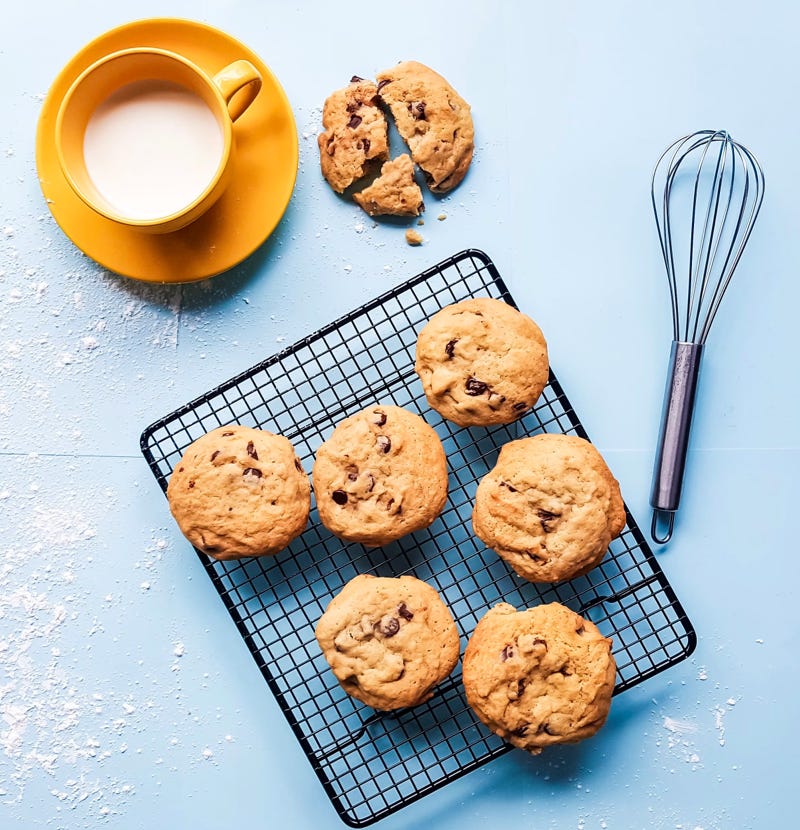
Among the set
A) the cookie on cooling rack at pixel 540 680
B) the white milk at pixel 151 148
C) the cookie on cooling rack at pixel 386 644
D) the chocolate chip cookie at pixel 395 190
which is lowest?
the cookie on cooling rack at pixel 540 680

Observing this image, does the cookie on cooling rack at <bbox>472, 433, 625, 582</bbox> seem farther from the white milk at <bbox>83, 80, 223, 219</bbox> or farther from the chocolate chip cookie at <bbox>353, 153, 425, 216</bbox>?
the white milk at <bbox>83, 80, 223, 219</bbox>

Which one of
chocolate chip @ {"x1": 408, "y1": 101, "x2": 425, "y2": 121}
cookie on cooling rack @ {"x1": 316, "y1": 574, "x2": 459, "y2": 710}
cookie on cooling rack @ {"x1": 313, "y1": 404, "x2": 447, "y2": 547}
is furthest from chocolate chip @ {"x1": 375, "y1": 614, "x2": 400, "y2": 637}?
chocolate chip @ {"x1": 408, "y1": 101, "x2": 425, "y2": 121}

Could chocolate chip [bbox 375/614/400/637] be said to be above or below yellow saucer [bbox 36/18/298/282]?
below

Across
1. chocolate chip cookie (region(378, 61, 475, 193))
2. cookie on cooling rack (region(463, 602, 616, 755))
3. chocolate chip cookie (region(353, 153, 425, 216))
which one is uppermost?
chocolate chip cookie (region(378, 61, 475, 193))

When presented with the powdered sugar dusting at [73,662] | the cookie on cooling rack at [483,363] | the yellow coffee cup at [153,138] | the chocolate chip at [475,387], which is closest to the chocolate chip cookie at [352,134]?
the yellow coffee cup at [153,138]

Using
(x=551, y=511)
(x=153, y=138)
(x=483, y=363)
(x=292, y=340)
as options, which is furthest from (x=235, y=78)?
(x=551, y=511)

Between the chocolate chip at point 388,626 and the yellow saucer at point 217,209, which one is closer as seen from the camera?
the chocolate chip at point 388,626

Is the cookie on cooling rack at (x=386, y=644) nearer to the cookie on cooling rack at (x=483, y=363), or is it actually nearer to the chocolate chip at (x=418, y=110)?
the cookie on cooling rack at (x=483, y=363)
